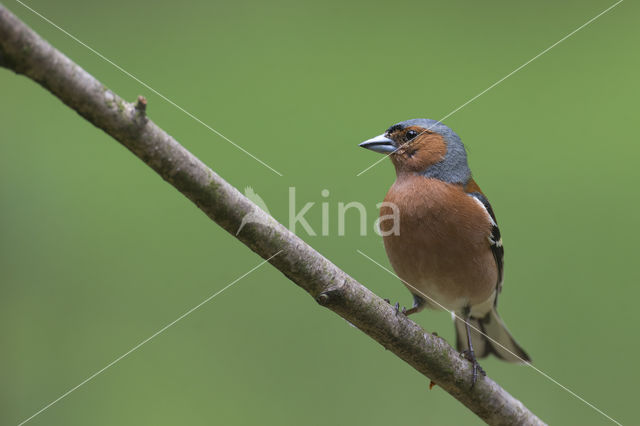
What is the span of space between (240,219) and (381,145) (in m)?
1.63

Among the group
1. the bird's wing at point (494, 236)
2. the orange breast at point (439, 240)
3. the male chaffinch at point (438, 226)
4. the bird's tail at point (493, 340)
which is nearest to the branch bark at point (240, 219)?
the male chaffinch at point (438, 226)

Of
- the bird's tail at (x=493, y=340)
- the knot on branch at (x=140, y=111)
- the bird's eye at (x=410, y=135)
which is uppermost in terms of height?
the knot on branch at (x=140, y=111)

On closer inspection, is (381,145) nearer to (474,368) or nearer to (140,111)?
(474,368)

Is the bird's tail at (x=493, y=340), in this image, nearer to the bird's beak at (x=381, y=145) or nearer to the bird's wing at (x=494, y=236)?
the bird's wing at (x=494, y=236)

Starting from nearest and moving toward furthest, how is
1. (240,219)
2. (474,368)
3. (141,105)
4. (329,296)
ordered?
(141,105), (240,219), (329,296), (474,368)

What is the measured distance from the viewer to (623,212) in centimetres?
469

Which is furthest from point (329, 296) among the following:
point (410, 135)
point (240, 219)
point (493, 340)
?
point (493, 340)

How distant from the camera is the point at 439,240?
127 inches

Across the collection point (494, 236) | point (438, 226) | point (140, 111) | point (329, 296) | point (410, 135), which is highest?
point (140, 111)

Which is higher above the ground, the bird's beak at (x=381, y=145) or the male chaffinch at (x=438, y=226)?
the bird's beak at (x=381, y=145)

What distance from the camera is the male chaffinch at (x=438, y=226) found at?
3.24 metres

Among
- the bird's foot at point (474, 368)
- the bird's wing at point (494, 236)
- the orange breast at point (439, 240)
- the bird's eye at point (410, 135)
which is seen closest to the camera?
the bird's foot at point (474, 368)

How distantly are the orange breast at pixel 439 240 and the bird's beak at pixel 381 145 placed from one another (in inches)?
8.5

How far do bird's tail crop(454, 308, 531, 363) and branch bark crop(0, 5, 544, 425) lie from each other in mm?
1068
